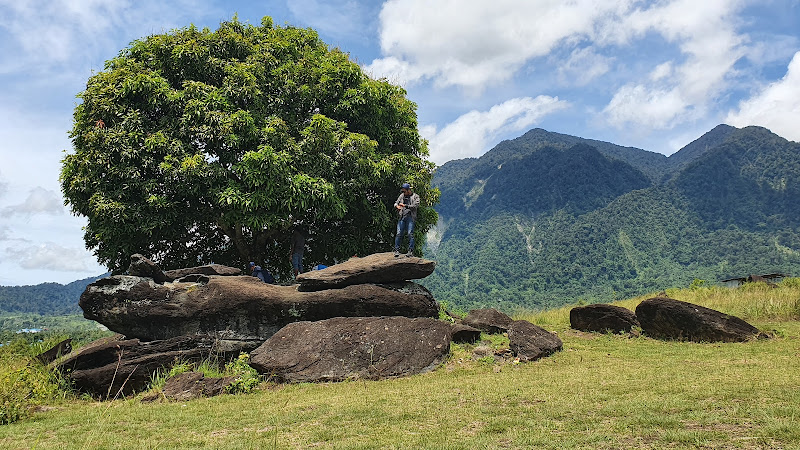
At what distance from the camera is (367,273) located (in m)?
17.2

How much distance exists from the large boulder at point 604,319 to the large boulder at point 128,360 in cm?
1418

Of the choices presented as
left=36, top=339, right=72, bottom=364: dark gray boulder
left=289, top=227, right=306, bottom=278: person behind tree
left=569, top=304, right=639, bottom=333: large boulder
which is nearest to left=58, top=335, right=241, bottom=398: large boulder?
left=36, top=339, right=72, bottom=364: dark gray boulder

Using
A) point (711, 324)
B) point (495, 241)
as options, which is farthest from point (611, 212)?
point (711, 324)

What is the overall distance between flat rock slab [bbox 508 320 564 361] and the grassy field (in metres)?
0.51

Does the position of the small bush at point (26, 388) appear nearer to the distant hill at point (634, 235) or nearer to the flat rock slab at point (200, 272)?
the flat rock slab at point (200, 272)

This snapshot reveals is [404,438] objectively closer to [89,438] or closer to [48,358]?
[89,438]

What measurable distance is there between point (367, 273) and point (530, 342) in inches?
228

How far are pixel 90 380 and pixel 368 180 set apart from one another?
12949 mm

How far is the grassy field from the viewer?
6889mm

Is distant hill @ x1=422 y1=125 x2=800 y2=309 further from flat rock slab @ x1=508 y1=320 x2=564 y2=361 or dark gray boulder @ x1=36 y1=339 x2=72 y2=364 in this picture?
dark gray boulder @ x1=36 y1=339 x2=72 y2=364

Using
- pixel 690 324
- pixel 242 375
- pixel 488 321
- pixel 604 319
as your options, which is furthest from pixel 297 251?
pixel 690 324

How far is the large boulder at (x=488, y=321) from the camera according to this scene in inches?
734

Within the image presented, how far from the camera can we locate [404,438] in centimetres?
716

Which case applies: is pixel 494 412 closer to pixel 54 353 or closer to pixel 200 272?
pixel 200 272
